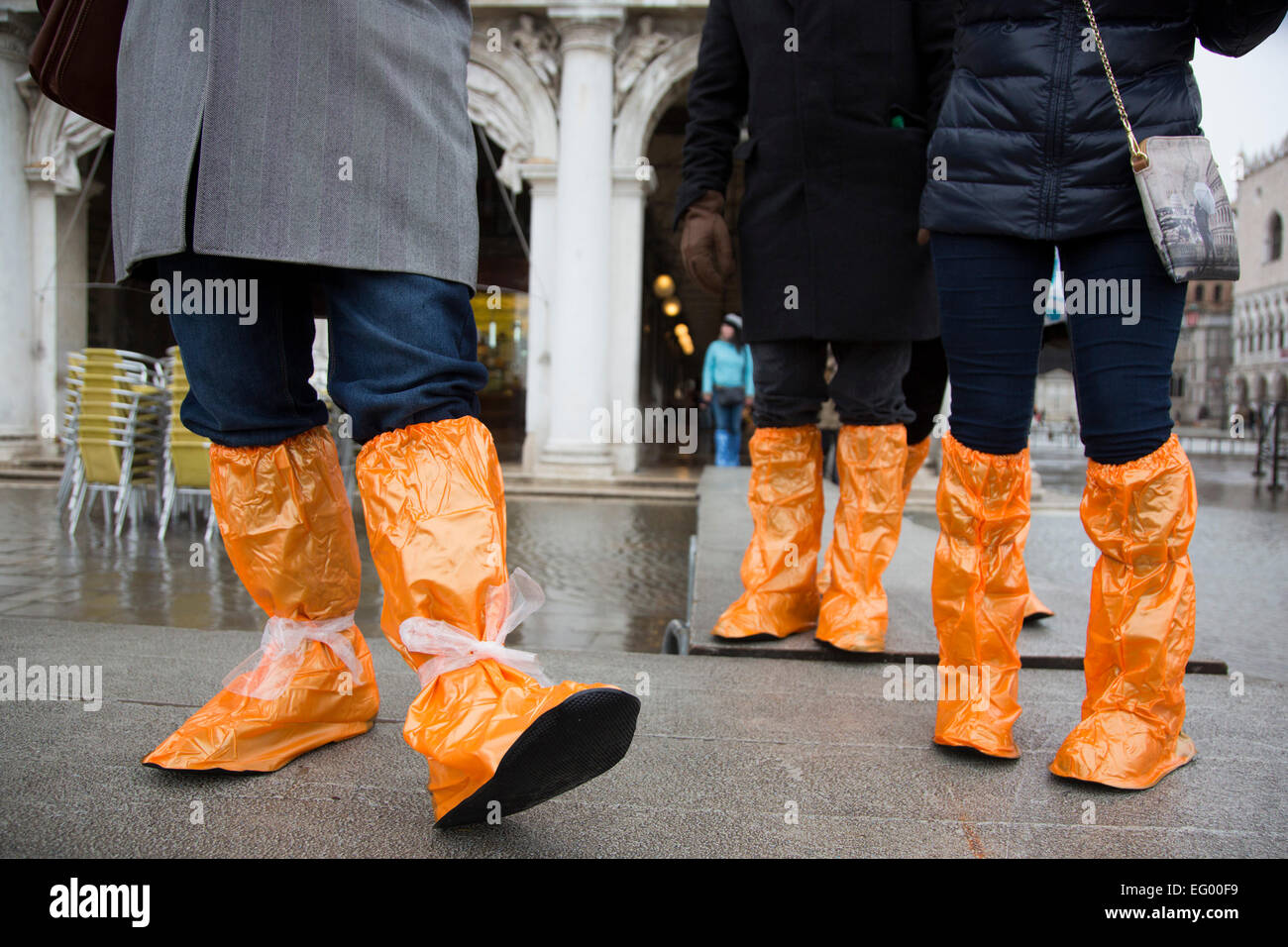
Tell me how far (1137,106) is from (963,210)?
32 cm

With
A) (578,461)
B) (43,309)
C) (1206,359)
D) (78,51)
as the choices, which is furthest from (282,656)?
(1206,359)

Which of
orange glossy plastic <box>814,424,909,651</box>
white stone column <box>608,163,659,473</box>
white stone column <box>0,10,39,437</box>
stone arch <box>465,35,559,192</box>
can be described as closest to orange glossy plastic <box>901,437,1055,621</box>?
orange glossy plastic <box>814,424,909,651</box>

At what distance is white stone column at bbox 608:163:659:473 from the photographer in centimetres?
1041

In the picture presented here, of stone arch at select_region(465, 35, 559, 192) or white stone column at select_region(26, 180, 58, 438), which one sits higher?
stone arch at select_region(465, 35, 559, 192)

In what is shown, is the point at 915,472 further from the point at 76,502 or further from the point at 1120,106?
the point at 76,502

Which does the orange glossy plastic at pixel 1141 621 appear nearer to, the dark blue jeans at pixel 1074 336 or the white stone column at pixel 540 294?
the dark blue jeans at pixel 1074 336

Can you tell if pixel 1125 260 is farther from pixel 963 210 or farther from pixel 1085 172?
pixel 963 210

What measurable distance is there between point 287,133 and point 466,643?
30.2 inches

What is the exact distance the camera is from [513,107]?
10.4 meters

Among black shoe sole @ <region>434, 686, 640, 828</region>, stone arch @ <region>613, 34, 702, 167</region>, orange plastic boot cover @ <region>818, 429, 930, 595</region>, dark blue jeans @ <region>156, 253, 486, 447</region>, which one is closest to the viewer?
black shoe sole @ <region>434, 686, 640, 828</region>

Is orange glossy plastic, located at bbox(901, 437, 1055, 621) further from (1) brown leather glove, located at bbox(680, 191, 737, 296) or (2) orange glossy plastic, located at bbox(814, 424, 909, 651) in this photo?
(1) brown leather glove, located at bbox(680, 191, 737, 296)

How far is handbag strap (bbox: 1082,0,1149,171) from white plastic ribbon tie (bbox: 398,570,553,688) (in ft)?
3.98

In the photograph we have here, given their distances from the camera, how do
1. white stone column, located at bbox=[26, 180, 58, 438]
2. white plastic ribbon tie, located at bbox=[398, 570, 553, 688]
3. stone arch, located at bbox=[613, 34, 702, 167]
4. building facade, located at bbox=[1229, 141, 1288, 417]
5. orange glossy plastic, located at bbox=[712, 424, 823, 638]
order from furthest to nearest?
building facade, located at bbox=[1229, 141, 1288, 417]
white stone column, located at bbox=[26, 180, 58, 438]
stone arch, located at bbox=[613, 34, 702, 167]
orange glossy plastic, located at bbox=[712, 424, 823, 638]
white plastic ribbon tie, located at bbox=[398, 570, 553, 688]
